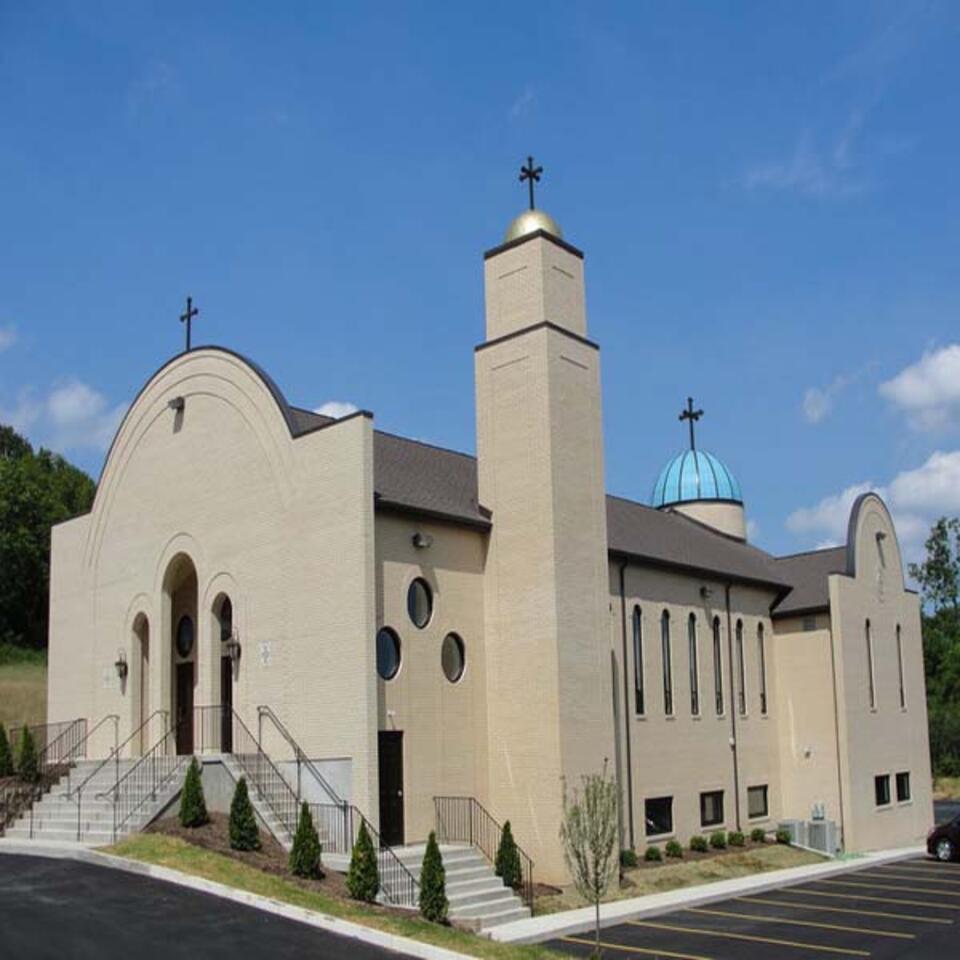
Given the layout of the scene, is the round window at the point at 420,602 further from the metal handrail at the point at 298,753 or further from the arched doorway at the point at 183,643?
the arched doorway at the point at 183,643

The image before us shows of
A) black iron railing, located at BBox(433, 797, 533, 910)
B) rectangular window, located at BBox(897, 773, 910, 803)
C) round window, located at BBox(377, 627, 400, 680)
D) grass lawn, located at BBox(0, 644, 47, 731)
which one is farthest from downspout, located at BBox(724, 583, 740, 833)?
grass lawn, located at BBox(0, 644, 47, 731)

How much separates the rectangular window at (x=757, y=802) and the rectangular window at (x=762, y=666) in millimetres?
2053

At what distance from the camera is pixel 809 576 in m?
35.7

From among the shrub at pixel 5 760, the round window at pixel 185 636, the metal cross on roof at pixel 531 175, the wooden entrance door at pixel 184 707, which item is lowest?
the shrub at pixel 5 760

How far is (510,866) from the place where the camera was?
2188cm

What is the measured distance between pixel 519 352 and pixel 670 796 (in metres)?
10.9

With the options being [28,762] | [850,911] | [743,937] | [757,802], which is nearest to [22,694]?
[28,762]

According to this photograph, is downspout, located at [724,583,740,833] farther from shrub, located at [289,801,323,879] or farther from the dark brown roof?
shrub, located at [289,801,323,879]

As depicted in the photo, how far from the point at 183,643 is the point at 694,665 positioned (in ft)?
40.0

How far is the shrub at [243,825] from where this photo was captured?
2012 centimetres

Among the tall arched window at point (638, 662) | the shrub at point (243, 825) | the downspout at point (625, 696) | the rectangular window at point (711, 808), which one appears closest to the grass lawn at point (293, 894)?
the shrub at point (243, 825)

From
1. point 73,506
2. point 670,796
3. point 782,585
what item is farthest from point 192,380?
point 73,506

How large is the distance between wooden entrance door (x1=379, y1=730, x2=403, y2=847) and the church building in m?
0.05

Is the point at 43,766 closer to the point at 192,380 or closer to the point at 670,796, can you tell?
the point at 192,380
